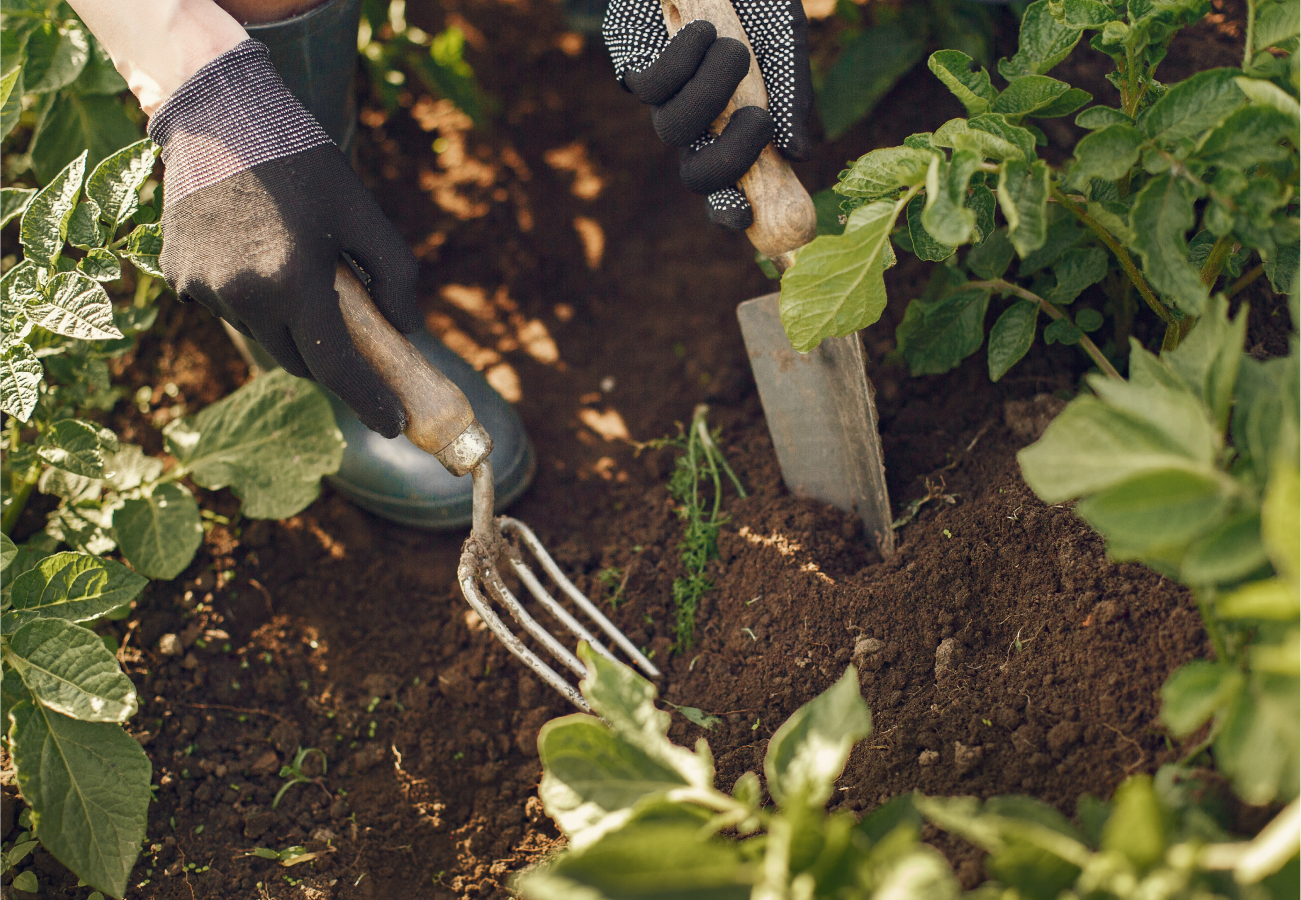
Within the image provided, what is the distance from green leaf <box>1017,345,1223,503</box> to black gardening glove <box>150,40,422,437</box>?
1.00m

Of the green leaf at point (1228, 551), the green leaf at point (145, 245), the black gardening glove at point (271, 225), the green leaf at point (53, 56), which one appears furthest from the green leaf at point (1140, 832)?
the green leaf at point (53, 56)

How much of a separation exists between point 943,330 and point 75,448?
1.59 m

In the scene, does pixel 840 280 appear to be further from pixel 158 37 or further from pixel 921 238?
pixel 158 37

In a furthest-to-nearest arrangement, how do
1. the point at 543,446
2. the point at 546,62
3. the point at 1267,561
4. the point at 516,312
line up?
the point at 546,62 → the point at 516,312 → the point at 543,446 → the point at 1267,561

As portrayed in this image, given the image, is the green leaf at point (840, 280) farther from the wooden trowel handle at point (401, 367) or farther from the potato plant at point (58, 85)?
the potato plant at point (58, 85)

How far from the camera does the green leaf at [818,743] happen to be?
2.95ft

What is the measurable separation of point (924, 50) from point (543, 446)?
136 cm

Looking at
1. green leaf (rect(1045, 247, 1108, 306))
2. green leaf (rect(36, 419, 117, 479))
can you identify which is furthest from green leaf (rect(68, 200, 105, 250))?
green leaf (rect(1045, 247, 1108, 306))

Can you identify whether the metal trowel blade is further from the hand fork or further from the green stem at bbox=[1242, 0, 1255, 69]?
the green stem at bbox=[1242, 0, 1255, 69]

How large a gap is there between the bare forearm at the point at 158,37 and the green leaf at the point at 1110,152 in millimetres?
1333

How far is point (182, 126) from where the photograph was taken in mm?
1421

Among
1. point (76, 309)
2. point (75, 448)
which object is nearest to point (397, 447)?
point (75, 448)

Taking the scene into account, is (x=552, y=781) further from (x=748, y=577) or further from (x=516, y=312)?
(x=516, y=312)

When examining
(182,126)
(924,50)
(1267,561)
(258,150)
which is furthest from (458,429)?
(924,50)
